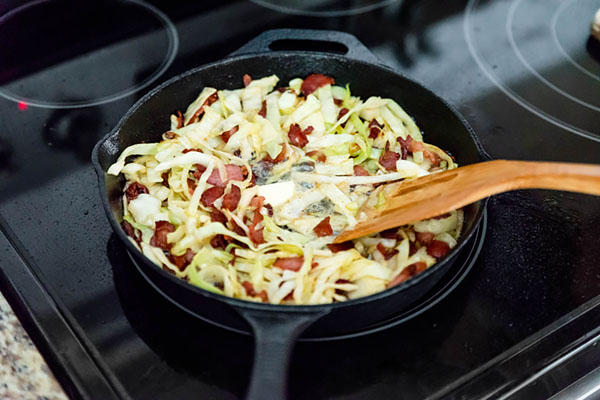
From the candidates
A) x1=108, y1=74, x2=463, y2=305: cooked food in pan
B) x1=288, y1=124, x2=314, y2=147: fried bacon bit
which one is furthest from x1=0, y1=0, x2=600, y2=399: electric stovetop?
x1=288, y1=124, x2=314, y2=147: fried bacon bit

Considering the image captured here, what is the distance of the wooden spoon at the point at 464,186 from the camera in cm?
115

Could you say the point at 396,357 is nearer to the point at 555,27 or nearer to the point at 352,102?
the point at 352,102

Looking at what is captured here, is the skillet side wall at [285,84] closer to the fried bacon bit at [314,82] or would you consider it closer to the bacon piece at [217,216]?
the fried bacon bit at [314,82]

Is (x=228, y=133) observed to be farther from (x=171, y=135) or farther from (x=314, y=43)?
(x=314, y=43)

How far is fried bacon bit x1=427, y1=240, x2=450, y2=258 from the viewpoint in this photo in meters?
1.36

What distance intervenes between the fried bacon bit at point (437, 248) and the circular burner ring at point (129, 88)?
988 mm

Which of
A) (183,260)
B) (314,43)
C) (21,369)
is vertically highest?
(314,43)

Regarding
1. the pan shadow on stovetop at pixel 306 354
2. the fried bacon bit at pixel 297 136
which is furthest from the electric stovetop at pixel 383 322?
the fried bacon bit at pixel 297 136

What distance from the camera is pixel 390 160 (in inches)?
62.0

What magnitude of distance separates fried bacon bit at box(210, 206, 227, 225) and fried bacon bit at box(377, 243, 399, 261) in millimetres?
361

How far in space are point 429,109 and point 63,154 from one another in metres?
0.98

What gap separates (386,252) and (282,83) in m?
0.65

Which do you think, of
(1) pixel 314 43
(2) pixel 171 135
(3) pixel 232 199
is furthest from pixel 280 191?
(1) pixel 314 43

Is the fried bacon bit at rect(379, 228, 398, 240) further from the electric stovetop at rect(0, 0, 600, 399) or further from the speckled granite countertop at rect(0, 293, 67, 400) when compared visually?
the speckled granite countertop at rect(0, 293, 67, 400)
